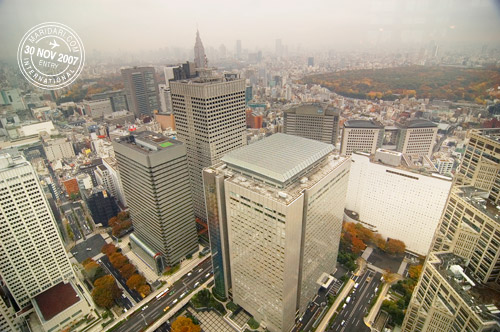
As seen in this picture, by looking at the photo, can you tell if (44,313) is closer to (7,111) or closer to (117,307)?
(117,307)

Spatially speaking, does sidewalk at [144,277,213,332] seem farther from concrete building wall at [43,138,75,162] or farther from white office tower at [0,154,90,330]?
concrete building wall at [43,138,75,162]

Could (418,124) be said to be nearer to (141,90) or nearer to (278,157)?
(278,157)

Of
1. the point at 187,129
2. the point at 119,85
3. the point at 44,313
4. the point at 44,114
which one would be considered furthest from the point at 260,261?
the point at 119,85

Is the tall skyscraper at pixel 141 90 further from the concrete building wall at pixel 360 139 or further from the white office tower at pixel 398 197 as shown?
the white office tower at pixel 398 197

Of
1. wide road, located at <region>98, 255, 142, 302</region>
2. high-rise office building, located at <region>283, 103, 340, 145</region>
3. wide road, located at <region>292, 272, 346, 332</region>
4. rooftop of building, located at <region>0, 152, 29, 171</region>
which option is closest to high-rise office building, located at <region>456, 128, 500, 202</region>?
wide road, located at <region>292, 272, 346, 332</region>

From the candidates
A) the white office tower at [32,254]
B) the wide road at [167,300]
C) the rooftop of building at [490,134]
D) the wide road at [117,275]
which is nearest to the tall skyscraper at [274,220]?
the wide road at [167,300]

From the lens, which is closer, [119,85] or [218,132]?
[218,132]
